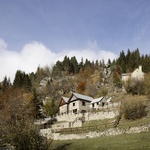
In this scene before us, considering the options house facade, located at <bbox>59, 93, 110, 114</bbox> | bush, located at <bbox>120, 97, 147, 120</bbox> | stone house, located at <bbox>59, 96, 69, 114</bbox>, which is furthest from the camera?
stone house, located at <bbox>59, 96, 69, 114</bbox>

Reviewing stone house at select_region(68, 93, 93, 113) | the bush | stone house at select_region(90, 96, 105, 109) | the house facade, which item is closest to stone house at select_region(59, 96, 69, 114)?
the house facade

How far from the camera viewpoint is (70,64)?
150875 millimetres

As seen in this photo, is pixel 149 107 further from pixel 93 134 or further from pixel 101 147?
pixel 101 147

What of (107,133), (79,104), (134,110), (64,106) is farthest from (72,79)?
(107,133)

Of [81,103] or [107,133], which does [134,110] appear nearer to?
[107,133]

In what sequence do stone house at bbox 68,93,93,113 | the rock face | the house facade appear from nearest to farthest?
the rock face, the house facade, stone house at bbox 68,93,93,113

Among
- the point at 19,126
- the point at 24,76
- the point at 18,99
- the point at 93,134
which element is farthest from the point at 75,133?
the point at 24,76

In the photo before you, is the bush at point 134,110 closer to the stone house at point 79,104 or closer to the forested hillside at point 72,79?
the stone house at point 79,104

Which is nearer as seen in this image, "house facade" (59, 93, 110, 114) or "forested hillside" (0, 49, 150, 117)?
"house facade" (59, 93, 110, 114)

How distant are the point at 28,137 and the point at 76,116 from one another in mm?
38066

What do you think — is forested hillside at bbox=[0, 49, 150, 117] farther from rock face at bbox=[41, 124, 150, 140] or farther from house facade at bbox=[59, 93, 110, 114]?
rock face at bbox=[41, 124, 150, 140]

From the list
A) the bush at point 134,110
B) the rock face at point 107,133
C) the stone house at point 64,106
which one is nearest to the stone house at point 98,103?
the stone house at point 64,106

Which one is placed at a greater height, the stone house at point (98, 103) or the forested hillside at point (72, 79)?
the forested hillside at point (72, 79)

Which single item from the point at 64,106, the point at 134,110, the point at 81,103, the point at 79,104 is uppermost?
the point at 81,103
